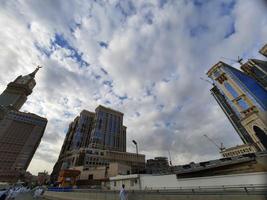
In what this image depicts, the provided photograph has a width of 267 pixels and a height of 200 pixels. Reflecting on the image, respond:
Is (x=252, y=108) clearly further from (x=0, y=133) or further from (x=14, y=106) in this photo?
(x=14, y=106)

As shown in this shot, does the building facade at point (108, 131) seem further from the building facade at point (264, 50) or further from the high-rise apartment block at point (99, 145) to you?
the building facade at point (264, 50)

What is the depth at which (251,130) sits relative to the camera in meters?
39.8

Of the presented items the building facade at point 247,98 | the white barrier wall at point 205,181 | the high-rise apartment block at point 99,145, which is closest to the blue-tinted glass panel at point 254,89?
the building facade at point 247,98

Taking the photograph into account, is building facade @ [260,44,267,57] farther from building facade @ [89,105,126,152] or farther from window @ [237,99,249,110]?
building facade @ [89,105,126,152]

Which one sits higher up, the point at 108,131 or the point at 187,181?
the point at 108,131

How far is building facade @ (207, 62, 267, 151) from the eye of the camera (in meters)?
37.5

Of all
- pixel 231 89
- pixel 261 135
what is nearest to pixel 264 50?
pixel 231 89

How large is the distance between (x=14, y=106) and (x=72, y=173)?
206335 mm

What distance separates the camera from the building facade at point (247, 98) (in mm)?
37500

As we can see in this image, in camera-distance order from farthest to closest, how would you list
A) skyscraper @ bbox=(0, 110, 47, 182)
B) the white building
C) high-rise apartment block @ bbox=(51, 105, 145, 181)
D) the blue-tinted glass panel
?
skyscraper @ bbox=(0, 110, 47, 182) → high-rise apartment block @ bbox=(51, 105, 145, 181) → the blue-tinted glass panel → the white building

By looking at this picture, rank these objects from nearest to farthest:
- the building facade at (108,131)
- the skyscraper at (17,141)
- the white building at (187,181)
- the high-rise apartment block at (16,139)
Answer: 1. the white building at (187,181)
2. the building facade at (108,131)
3. the high-rise apartment block at (16,139)
4. the skyscraper at (17,141)

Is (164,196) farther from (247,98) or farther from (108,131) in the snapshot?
(108,131)

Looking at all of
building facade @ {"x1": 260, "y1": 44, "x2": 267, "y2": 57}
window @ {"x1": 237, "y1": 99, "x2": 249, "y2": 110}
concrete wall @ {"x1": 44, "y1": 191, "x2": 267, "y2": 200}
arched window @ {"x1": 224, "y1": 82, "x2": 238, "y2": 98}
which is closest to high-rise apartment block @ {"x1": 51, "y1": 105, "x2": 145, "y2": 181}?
arched window @ {"x1": 224, "y1": 82, "x2": 238, "y2": 98}

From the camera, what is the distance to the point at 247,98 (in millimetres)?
42531
